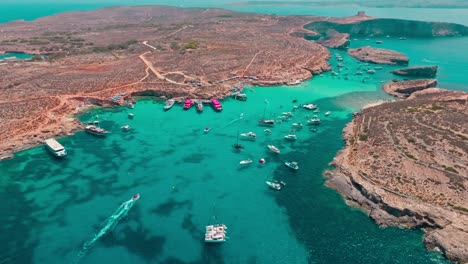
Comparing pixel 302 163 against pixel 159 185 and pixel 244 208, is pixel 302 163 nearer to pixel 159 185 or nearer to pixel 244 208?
pixel 244 208

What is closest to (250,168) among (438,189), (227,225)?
(227,225)

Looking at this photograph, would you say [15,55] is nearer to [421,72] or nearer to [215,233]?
[215,233]

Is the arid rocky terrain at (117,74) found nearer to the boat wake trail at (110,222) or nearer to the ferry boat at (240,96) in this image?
the ferry boat at (240,96)

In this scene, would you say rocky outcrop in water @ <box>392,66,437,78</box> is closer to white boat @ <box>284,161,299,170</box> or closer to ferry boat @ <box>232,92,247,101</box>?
ferry boat @ <box>232,92,247,101</box>

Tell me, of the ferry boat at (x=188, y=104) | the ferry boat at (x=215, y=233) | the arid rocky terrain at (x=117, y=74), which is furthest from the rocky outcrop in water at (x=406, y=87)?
the ferry boat at (x=215, y=233)

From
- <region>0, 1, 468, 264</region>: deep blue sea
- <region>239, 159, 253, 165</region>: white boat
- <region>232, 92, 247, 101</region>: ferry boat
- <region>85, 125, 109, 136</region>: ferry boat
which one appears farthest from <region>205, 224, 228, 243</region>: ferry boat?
<region>232, 92, 247, 101</region>: ferry boat

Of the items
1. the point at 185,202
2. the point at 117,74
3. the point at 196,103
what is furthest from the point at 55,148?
the point at 117,74
